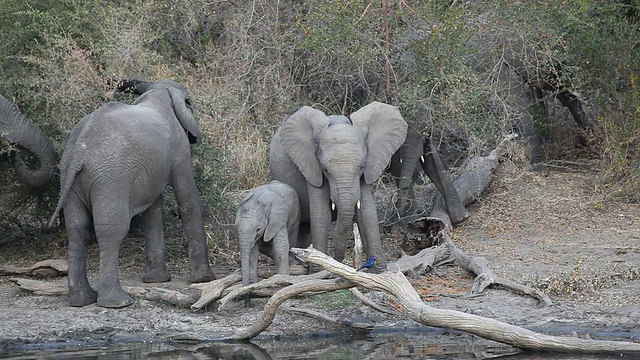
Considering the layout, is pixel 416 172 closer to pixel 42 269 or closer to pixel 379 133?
pixel 379 133

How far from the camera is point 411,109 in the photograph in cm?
1273

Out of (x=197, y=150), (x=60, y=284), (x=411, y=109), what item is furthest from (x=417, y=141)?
(x=60, y=284)

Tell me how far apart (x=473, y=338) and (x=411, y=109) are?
3.41m

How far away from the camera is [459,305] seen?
10.6 m

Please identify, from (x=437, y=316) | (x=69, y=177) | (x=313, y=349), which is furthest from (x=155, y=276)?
(x=437, y=316)

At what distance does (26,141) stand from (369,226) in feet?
11.2

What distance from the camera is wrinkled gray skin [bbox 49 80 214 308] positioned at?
1055 cm

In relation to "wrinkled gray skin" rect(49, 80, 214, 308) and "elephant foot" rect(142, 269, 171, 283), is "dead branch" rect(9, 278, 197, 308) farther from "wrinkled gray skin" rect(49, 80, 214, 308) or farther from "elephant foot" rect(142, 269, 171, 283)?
"elephant foot" rect(142, 269, 171, 283)

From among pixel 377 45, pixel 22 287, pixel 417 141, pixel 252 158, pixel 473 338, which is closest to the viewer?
pixel 473 338

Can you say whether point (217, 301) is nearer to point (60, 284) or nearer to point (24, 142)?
point (60, 284)

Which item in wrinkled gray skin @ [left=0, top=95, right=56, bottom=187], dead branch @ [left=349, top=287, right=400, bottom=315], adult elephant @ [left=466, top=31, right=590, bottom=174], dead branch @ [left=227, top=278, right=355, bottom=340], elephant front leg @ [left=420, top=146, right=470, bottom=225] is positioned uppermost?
adult elephant @ [left=466, top=31, right=590, bottom=174]

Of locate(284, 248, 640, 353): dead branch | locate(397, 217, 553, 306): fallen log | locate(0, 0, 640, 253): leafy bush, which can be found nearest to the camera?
locate(284, 248, 640, 353): dead branch

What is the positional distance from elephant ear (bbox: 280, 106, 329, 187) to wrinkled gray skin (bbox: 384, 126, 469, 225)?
2.06 meters

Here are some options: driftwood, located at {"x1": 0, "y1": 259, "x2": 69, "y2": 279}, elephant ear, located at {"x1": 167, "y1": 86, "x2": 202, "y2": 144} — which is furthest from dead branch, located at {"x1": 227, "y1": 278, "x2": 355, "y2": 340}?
driftwood, located at {"x1": 0, "y1": 259, "x2": 69, "y2": 279}
